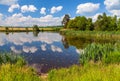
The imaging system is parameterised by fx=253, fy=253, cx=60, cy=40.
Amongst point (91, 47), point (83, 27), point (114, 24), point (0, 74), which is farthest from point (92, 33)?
point (0, 74)

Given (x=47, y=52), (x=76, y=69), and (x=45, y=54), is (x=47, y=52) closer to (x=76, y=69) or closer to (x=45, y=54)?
(x=45, y=54)

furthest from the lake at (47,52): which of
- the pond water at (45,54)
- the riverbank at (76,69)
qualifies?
the riverbank at (76,69)

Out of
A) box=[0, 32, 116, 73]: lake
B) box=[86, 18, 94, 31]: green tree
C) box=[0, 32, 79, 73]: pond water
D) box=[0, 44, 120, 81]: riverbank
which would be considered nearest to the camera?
box=[0, 44, 120, 81]: riverbank

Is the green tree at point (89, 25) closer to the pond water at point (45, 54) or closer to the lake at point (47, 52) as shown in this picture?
the lake at point (47, 52)

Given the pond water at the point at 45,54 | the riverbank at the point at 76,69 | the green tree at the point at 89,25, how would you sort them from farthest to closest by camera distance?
1. the green tree at the point at 89,25
2. the pond water at the point at 45,54
3. the riverbank at the point at 76,69

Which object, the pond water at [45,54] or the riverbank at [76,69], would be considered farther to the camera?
the pond water at [45,54]

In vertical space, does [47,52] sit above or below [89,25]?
below

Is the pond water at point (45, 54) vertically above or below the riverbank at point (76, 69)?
below

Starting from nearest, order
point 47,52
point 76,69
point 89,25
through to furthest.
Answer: point 76,69 < point 47,52 < point 89,25

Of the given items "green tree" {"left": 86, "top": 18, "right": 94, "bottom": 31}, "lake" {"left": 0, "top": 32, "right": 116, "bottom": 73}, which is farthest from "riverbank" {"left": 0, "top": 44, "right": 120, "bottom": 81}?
"green tree" {"left": 86, "top": 18, "right": 94, "bottom": 31}

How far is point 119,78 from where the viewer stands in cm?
786

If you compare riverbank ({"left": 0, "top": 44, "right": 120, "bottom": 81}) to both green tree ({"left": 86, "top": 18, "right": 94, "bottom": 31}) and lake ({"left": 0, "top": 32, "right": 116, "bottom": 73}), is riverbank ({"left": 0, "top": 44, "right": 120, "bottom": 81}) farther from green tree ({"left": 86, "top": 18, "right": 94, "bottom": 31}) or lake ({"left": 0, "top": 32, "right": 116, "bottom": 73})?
green tree ({"left": 86, "top": 18, "right": 94, "bottom": 31})

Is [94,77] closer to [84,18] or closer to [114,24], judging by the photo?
[114,24]

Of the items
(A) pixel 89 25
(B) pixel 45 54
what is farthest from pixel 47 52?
(A) pixel 89 25
